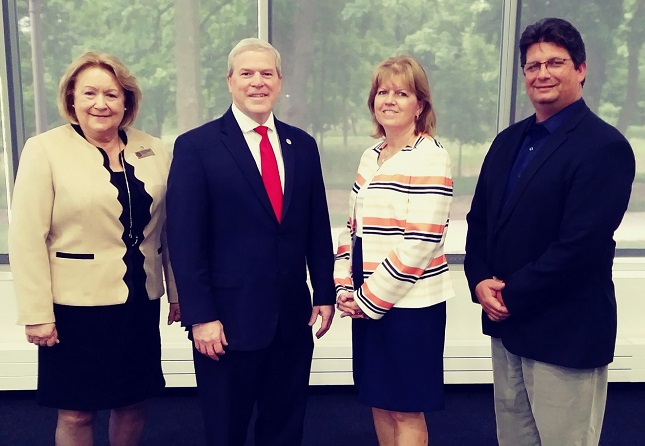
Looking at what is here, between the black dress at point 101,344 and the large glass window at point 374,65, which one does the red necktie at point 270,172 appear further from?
the large glass window at point 374,65

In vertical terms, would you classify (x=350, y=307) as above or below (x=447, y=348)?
above

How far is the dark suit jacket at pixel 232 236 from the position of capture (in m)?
1.77

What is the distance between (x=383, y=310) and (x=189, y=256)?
63 centimetres

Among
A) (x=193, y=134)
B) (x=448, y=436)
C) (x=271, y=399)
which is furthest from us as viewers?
(x=448, y=436)

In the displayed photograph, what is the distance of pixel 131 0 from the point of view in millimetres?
3510

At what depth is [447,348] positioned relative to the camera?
133 inches

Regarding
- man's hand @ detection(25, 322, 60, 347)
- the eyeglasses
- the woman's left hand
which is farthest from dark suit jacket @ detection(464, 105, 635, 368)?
man's hand @ detection(25, 322, 60, 347)

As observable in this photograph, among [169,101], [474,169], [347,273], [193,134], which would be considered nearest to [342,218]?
[474,169]

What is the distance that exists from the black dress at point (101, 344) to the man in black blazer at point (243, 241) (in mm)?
196

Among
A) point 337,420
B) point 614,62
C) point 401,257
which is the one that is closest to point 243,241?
point 401,257

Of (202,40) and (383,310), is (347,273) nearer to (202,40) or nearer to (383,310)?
(383,310)

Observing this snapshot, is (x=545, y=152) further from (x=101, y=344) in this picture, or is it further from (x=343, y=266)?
(x=101, y=344)

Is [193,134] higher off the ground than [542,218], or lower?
higher

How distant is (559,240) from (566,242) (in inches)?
1.5
